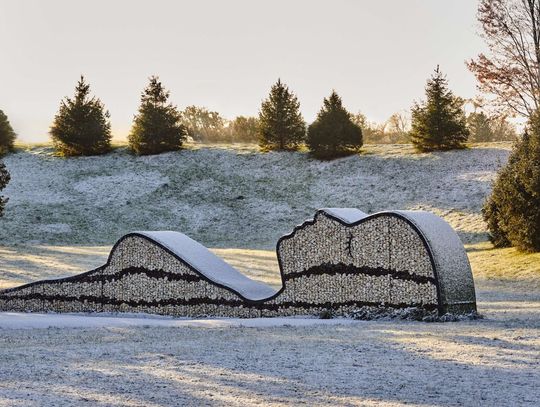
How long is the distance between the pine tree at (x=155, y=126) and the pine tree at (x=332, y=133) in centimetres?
795

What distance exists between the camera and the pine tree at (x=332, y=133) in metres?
40.3

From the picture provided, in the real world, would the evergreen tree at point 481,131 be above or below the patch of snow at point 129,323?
above

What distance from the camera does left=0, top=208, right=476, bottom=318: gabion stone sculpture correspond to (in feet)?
44.4

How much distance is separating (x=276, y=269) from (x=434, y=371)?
16.5 meters

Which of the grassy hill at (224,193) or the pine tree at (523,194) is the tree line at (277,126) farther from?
the pine tree at (523,194)

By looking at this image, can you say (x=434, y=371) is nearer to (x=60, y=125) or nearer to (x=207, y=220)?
(x=207, y=220)

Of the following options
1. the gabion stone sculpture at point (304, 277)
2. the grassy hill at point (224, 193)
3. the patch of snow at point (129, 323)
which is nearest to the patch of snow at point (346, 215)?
the gabion stone sculpture at point (304, 277)

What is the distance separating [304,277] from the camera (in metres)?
14.9

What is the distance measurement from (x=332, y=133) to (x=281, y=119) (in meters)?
Answer: 3.45

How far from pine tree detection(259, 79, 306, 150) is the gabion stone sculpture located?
25875 mm

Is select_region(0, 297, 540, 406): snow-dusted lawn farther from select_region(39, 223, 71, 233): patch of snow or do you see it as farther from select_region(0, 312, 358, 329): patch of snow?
select_region(39, 223, 71, 233): patch of snow

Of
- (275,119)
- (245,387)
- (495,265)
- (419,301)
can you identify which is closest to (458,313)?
(419,301)

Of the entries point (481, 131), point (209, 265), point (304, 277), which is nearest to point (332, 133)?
point (481, 131)

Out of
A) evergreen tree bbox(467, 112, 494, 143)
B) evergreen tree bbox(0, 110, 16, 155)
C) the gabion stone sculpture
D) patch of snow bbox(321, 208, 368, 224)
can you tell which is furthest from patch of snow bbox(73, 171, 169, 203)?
evergreen tree bbox(467, 112, 494, 143)
